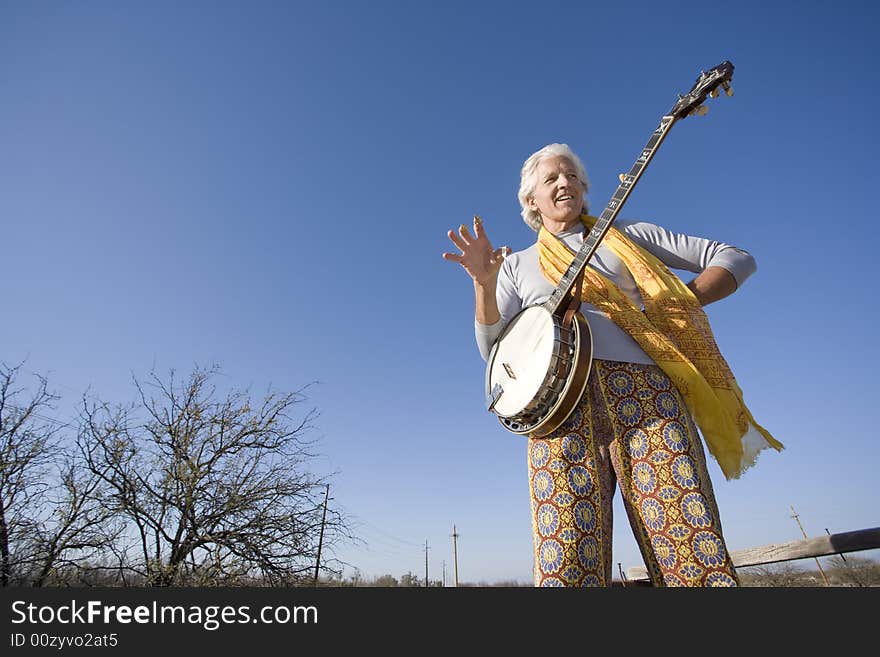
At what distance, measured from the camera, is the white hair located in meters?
2.23

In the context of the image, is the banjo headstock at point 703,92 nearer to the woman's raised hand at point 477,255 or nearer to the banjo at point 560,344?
the banjo at point 560,344

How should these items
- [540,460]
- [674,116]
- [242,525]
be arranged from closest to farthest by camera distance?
[540,460]
[674,116]
[242,525]

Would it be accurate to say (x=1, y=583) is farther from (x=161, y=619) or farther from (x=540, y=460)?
(x=540, y=460)

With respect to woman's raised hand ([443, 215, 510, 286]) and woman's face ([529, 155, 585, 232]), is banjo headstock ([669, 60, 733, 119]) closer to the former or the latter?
woman's face ([529, 155, 585, 232])

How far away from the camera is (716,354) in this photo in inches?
70.6

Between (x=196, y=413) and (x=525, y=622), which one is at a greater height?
(x=196, y=413)

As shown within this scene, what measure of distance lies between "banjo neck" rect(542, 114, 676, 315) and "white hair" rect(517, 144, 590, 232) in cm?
40

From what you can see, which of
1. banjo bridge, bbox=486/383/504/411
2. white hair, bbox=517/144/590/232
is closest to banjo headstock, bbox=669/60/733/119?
white hair, bbox=517/144/590/232

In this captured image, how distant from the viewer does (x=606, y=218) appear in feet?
5.96

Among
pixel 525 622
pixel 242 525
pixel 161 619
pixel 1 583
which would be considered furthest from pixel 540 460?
pixel 1 583

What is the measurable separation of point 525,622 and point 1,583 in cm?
971

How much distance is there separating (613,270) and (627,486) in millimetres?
886

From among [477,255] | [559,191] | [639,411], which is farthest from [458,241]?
[639,411]

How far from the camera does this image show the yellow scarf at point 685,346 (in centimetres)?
168
